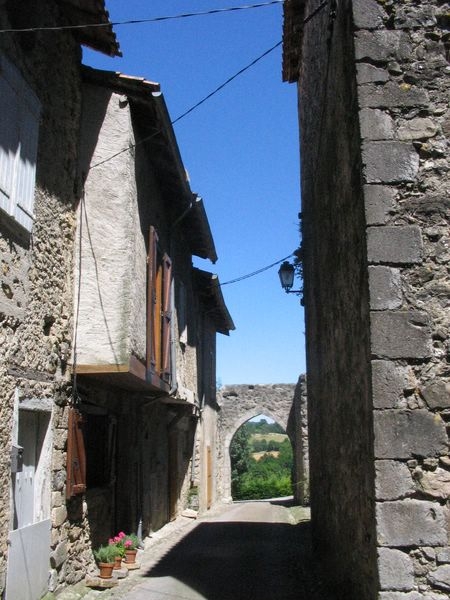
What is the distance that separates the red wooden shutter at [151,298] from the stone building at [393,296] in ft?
9.59

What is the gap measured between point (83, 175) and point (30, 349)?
2.25m

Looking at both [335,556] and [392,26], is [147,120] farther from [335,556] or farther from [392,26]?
[335,556]

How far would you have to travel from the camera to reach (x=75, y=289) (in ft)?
22.2

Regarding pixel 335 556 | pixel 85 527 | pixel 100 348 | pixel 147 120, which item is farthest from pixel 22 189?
pixel 335 556

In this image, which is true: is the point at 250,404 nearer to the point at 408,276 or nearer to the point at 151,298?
the point at 151,298

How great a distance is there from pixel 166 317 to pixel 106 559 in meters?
3.31

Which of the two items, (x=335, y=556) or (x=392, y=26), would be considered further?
(x=335, y=556)

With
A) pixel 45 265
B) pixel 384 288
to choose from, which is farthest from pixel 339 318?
pixel 45 265

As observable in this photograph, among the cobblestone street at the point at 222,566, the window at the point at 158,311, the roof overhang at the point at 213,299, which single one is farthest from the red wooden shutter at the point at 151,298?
the roof overhang at the point at 213,299

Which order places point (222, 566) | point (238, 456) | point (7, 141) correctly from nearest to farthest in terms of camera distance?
point (7, 141), point (222, 566), point (238, 456)

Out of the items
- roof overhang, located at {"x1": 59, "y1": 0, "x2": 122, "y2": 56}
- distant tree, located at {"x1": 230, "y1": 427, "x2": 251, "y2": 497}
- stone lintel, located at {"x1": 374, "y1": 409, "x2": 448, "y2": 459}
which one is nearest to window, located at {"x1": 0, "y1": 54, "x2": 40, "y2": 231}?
roof overhang, located at {"x1": 59, "y1": 0, "x2": 122, "y2": 56}

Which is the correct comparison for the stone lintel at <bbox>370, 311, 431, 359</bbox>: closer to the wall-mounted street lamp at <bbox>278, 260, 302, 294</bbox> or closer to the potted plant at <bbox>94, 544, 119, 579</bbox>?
the potted plant at <bbox>94, 544, 119, 579</bbox>

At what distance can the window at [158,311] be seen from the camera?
799 centimetres

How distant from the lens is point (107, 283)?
6.83 metres
